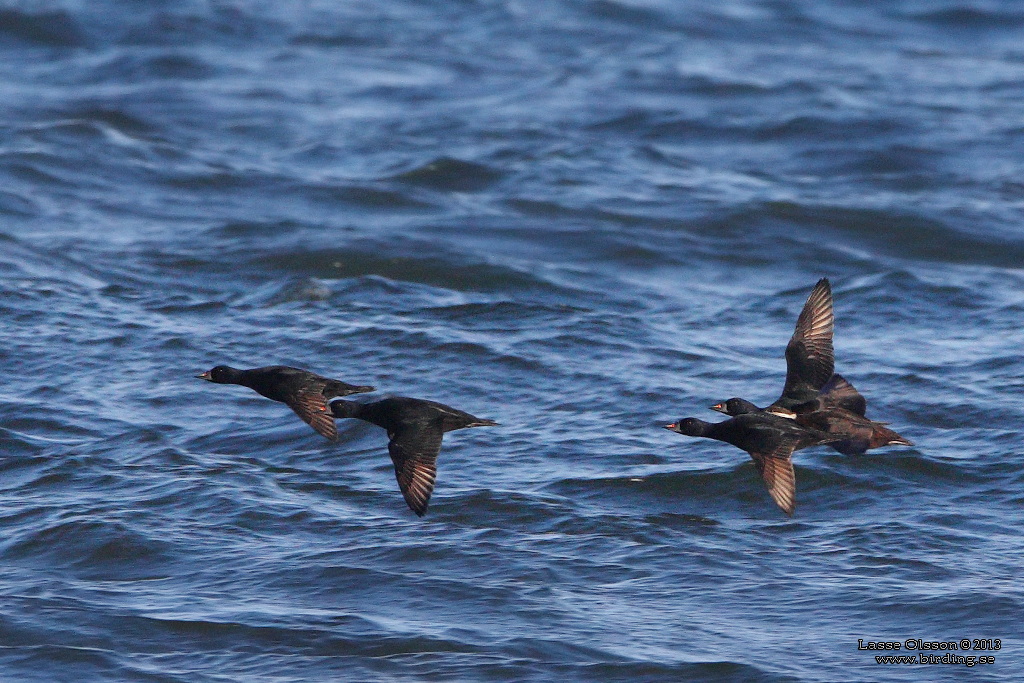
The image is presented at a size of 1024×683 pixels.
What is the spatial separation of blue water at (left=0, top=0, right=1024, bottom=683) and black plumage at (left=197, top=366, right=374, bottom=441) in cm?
70

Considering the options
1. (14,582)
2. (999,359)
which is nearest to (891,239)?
(999,359)

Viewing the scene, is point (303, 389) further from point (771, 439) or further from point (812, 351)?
point (812, 351)

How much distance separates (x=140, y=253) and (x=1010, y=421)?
7.93 m

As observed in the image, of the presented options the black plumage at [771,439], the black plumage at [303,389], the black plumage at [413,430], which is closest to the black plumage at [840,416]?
the black plumage at [771,439]

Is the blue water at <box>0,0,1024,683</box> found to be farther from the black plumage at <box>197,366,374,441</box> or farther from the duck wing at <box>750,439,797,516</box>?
the black plumage at <box>197,366,374,441</box>

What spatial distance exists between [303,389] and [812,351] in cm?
336

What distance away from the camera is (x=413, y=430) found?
9438 millimetres

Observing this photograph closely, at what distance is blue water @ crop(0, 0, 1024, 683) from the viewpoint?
28.5 ft

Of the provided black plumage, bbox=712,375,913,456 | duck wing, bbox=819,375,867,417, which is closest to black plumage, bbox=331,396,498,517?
black plumage, bbox=712,375,913,456

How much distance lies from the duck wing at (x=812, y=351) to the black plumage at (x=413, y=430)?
2.26 meters

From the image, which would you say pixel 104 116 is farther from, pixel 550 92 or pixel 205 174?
pixel 550 92

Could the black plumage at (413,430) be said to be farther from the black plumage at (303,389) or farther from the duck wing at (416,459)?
the black plumage at (303,389)

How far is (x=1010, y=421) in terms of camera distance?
1147 centimetres

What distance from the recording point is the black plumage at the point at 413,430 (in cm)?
910
